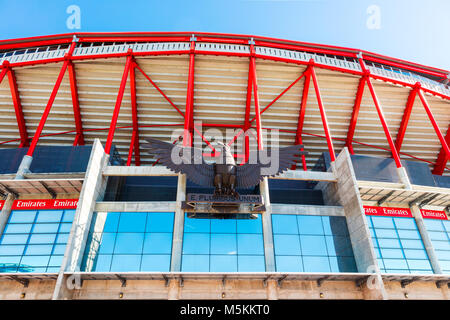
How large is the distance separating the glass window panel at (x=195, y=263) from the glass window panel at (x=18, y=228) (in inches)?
452

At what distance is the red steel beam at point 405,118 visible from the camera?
29.7 meters

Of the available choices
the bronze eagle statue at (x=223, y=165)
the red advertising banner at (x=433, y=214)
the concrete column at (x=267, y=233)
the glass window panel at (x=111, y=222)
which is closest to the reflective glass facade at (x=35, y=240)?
the glass window panel at (x=111, y=222)

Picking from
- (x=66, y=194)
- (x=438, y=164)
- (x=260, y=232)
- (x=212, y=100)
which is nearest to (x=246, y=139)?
(x=212, y=100)

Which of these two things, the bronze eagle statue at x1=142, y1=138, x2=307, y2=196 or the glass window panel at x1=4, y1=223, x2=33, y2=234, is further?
the glass window panel at x1=4, y1=223, x2=33, y2=234

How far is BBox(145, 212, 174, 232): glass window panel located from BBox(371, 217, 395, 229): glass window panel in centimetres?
1548

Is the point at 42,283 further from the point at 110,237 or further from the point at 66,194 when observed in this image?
the point at 66,194

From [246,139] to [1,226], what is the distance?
72.5ft

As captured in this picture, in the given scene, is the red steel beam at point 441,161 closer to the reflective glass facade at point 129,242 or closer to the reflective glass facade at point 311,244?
the reflective glass facade at point 311,244

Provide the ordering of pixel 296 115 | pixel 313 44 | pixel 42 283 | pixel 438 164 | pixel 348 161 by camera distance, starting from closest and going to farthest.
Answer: pixel 42 283 → pixel 348 161 → pixel 313 44 → pixel 296 115 → pixel 438 164

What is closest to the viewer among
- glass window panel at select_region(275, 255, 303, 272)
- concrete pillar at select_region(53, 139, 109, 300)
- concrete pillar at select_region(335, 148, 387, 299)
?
concrete pillar at select_region(53, 139, 109, 300)

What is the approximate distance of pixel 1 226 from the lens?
1966 cm

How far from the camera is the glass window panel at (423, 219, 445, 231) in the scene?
2247cm

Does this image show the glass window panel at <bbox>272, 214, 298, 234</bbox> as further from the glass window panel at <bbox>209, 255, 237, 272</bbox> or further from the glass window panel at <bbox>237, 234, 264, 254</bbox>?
the glass window panel at <bbox>209, 255, 237, 272</bbox>

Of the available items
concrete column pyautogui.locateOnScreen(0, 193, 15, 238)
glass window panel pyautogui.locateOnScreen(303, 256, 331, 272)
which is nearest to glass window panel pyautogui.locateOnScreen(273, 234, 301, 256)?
glass window panel pyautogui.locateOnScreen(303, 256, 331, 272)
